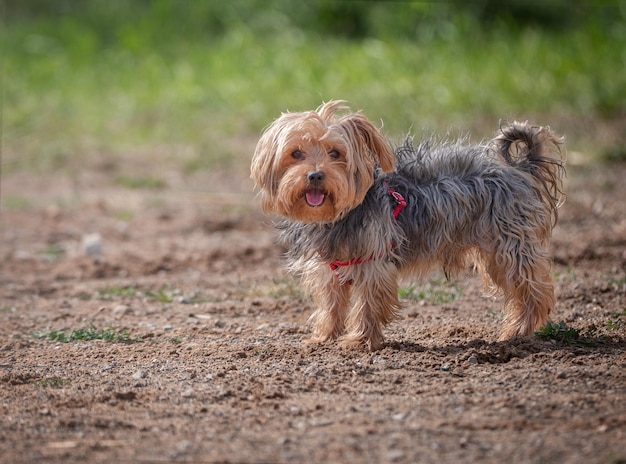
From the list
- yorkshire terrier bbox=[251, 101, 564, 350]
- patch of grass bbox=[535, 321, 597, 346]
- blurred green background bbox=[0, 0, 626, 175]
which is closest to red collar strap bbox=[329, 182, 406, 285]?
yorkshire terrier bbox=[251, 101, 564, 350]

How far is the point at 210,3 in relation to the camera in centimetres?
1980

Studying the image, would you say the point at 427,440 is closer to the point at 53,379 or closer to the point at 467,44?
the point at 53,379

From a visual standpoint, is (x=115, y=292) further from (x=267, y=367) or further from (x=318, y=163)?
(x=318, y=163)

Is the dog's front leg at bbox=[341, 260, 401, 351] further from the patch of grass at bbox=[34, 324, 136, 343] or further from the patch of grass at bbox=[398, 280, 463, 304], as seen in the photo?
the patch of grass at bbox=[34, 324, 136, 343]

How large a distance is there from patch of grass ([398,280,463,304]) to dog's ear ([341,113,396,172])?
1836 millimetres

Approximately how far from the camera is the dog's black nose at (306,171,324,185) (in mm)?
5656

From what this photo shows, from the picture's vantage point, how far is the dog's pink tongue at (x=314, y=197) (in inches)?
224

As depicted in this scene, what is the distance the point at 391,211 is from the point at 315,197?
0.58m

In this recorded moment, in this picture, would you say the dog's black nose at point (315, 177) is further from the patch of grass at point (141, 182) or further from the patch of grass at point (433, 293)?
the patch of grass at point (141, 182)

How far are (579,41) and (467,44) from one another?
71.3 inches

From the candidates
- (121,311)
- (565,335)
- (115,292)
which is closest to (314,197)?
(565,335)

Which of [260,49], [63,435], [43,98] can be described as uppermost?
[260,49]

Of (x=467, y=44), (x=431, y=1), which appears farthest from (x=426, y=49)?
(x=431, y=1)

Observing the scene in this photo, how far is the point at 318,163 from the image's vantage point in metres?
5.74
